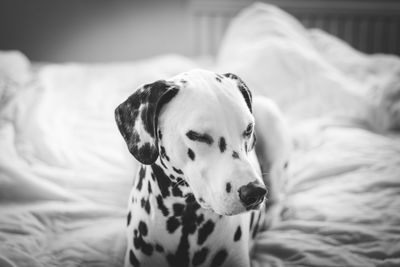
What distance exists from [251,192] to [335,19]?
117 inches

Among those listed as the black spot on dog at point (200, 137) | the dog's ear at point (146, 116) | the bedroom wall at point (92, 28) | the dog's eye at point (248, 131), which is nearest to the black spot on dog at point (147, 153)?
the dog's ear at point (146, 116)

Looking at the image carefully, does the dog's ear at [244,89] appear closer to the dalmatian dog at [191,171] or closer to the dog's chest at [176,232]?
the dalmatian dog at [191,171]

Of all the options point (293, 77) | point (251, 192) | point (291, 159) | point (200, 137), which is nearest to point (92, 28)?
point (293, 77)

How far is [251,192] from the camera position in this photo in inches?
32.5

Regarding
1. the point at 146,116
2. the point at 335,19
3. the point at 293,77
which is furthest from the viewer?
the point at 335,19

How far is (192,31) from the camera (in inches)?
137

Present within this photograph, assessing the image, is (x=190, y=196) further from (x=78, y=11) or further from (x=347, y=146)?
(x=78, y=11)

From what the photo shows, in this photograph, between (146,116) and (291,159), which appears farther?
(291,159)

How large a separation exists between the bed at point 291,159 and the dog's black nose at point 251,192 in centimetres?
37

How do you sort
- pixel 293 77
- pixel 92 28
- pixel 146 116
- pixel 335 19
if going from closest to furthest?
pixel 146 116, pixel 293 77, pixel 335 19, pixel 92 28

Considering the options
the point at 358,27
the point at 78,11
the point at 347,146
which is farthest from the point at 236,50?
the point at 78,11

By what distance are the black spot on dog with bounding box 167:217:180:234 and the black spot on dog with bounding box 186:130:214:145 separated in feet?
0.81

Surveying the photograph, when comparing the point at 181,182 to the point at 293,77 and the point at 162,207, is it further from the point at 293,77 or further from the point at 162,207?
the point at 293,77

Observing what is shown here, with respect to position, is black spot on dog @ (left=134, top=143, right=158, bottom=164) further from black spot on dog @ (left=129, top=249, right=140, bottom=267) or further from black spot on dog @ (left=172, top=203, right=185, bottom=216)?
black spot on dog @ (left=129, top=249, right=140, bottom=267)
